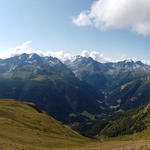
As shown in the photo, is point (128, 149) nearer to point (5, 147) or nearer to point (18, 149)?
point (18, 149)

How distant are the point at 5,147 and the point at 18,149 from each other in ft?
10.4

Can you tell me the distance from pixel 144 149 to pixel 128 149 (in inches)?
155

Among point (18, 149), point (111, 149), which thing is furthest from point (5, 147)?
point (111, 149)

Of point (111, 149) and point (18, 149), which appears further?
point (111, 149)

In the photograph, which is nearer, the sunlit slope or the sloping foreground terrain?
the sloping foreground terrain

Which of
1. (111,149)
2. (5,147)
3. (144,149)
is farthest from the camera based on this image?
(111,149)

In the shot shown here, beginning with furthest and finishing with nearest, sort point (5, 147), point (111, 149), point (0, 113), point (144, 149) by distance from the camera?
point (0, 113) < point (111, 149) < point (5, 147) < point (144, 149)

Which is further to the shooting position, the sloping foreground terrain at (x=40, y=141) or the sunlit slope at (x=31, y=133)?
the sunlit slope at (x=31, y=133)

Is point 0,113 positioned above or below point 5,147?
above

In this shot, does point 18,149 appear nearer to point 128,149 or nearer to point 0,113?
point 128,149

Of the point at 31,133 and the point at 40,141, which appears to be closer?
the point at 40,141

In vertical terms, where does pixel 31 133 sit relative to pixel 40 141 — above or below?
above

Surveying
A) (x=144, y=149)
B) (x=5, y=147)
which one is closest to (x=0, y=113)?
(x=5, y=147)

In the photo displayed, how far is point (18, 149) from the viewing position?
1731 inches
